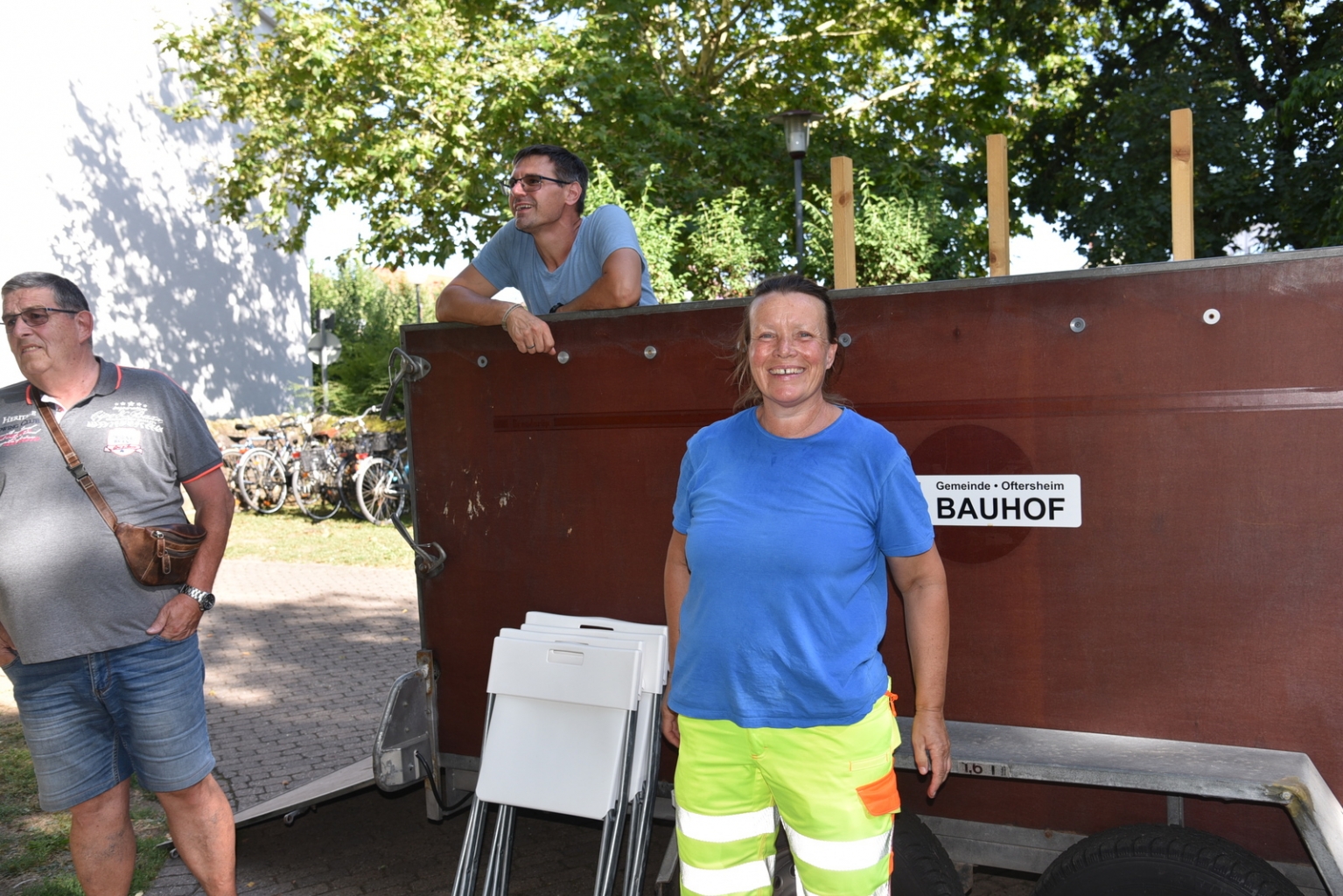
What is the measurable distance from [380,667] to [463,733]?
352 cm

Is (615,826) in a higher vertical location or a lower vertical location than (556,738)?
lower

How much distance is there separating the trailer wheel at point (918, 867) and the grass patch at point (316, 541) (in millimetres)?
8156

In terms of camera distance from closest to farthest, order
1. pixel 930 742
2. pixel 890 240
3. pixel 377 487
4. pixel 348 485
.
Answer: pixel 930 742 < pixel 890 240 < pixel 377 487 < pixel 348 485

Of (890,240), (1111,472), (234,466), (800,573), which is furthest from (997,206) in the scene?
(234,466)

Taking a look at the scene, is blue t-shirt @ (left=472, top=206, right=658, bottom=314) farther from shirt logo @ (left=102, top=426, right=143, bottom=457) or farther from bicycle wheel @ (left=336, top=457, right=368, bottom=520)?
bicycle wheel @ (left=336, top=457, right=368, bottom=520)

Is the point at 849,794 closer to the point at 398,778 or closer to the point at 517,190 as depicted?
the point at 398,778

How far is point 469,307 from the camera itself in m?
3.46

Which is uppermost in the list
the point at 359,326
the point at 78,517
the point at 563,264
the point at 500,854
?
the point at 359,326

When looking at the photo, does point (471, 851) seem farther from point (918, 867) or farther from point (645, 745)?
point (918, 867)

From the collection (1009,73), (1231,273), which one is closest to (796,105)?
(1009,73)

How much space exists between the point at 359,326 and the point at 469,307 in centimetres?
2582

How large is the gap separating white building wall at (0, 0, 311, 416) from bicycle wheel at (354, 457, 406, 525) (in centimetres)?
559

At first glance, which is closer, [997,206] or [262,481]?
[997,206]

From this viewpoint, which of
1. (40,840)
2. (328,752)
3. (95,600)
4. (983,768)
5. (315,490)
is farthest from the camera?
(315,490)
